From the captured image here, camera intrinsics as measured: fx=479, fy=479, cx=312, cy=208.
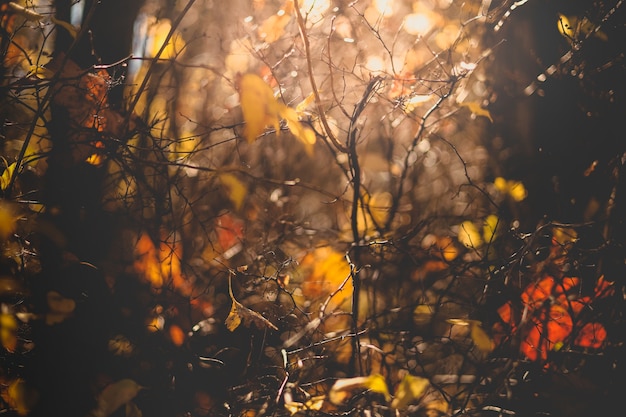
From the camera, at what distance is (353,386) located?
1101 mm

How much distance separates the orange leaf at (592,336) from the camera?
54.2 inches

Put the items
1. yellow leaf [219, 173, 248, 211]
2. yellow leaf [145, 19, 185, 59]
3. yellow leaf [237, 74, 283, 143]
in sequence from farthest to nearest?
yellow leaf [145, 19, 185, 59], yellow leaf [219, 173, 248, 211], yellow leaf [237, 74, 283, 143]

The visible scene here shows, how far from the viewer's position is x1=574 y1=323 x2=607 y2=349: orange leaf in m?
1.38

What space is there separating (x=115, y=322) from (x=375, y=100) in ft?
3.14

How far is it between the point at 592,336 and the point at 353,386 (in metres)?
0.77

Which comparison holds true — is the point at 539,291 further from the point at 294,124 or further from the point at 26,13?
the point at 26,13

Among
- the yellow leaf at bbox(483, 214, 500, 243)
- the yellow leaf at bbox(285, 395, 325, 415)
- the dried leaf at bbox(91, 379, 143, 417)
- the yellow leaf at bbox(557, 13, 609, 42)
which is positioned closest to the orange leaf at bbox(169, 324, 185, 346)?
the dried leaf at bbox(91, 379, 143, 417)

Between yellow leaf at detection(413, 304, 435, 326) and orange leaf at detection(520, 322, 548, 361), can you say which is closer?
orange leaf at detection(520, 322, 548, 361)

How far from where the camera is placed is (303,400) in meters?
1.21

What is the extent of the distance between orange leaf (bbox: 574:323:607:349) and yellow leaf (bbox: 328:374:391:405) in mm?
636

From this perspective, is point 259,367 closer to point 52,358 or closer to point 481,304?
point 52,358

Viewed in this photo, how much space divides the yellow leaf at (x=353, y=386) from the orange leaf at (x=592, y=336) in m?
0.64

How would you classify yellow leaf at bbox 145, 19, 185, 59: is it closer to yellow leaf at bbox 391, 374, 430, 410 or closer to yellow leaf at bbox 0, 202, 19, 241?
yellow leaf at bbox 0, 202, 19, 241

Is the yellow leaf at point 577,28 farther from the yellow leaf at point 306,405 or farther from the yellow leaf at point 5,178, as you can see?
the yellow leaf at point 5,178
